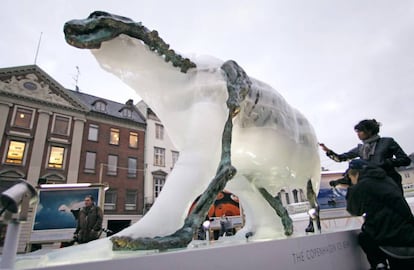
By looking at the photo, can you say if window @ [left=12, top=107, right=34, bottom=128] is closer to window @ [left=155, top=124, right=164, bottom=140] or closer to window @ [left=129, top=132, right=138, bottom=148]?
window @ [left=129, top=132, right=138, bottom=148]

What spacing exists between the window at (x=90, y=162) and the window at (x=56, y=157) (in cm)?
105

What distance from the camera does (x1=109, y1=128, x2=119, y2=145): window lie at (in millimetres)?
13156

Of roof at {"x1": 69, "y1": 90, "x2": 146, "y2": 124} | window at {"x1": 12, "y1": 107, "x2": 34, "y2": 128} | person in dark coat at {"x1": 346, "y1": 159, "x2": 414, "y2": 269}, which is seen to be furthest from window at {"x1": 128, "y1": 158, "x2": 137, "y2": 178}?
person in dark coat at {"x1": 346, "y1": 159, "x2": 414, "y2": 269}

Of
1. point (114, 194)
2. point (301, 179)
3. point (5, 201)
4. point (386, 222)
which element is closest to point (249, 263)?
point (5, 201)

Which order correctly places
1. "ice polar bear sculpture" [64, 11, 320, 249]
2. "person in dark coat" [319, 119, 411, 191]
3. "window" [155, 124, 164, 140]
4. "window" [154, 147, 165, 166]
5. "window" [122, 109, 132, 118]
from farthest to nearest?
"window" [155, 124, 164, 140]
"window" [154, 147, 165, 166]
"window" [122, 109, 132, 118]
"person in dark coat" [319, 119, 411, 191]
"ice polar bear sculpture" [64, 11, 320, 249]

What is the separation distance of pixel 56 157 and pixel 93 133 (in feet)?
6.72

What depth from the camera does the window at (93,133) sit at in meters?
12.4

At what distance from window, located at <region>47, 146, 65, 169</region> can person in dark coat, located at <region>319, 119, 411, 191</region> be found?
1208 cm

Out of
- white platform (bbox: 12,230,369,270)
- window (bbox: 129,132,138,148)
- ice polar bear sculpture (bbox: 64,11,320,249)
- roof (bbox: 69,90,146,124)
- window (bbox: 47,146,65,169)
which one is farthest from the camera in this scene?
window (bbox: 129,132,138,148)

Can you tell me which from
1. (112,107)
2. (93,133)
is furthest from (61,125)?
(112,107)

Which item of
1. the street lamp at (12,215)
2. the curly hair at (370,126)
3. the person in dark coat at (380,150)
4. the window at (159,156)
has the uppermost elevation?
the window at (159,156)

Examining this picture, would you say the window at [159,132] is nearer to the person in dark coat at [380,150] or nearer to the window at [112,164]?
the window at [112,164]

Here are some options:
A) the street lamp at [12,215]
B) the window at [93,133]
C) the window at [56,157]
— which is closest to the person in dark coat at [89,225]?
the street lamp at [12,215]

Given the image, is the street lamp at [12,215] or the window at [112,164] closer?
the street lamp at [12,215]
